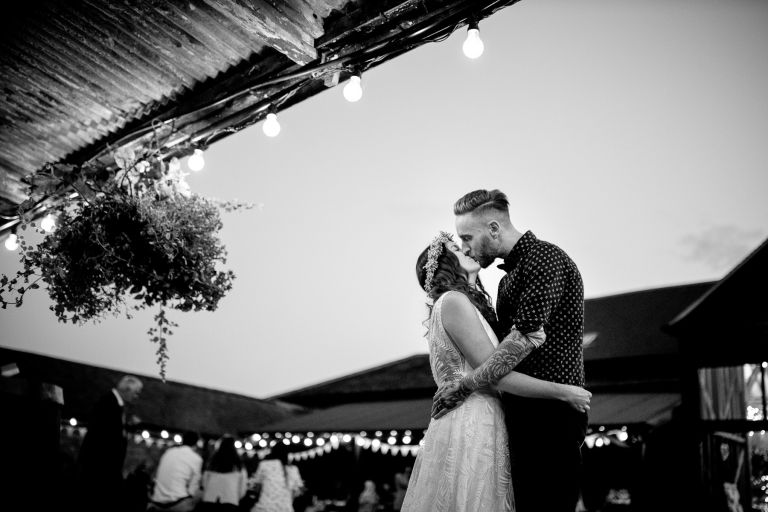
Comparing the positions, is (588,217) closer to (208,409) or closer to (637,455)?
(637,455)

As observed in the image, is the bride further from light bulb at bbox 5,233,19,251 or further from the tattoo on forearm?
light bulb at bbox 5,233,19,251

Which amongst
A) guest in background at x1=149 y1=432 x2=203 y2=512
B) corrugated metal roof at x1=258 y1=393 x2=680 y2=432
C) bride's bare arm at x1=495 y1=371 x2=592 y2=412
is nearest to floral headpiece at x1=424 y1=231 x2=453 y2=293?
bride's bare arm at x1=495 y1=371 x2=592 y2=412

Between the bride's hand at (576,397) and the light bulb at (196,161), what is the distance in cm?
336

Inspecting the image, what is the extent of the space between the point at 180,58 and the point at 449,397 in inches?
114

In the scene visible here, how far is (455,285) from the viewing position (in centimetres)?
281

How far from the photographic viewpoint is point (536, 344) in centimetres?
235

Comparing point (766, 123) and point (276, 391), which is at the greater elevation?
point (766, 123)

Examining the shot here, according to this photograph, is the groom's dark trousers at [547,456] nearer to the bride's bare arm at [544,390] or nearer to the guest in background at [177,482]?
the bride's bare arm at [544,390]

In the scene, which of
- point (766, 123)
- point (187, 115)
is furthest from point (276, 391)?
point (187, 115)

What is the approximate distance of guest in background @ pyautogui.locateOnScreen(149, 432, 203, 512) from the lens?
25.0 feet

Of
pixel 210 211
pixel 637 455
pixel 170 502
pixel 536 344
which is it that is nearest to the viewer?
pixel 536 344

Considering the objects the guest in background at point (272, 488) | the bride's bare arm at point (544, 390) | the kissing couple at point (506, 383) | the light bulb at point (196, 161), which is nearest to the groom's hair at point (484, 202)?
the kissing couple at point (506, 383)

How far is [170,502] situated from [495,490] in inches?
249

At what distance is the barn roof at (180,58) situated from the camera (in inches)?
139
